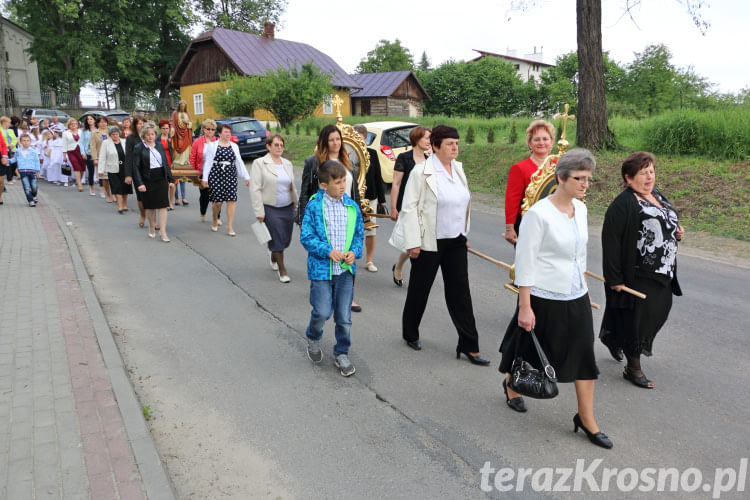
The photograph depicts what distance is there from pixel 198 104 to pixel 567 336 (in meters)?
49.2

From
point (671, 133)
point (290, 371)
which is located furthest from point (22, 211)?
point (671, 133)

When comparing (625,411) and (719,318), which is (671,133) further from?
(625,411)

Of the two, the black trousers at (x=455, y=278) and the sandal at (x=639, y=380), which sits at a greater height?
the black trousers at (x=455, y=278)

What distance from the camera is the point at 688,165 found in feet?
43.6

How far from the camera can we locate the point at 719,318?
19.8 ft

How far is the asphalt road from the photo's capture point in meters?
3.38

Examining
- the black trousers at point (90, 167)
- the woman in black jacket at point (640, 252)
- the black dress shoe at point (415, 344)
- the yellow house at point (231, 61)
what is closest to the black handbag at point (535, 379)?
the woman in black jacket at point (640, 252)

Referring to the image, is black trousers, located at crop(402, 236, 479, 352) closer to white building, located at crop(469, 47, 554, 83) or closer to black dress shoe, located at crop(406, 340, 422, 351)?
black dress shoe, located at crop(406, 340, 422, 351)

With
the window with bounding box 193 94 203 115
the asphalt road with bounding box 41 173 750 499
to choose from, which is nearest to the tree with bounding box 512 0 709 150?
the asphalt road with bounding box 41 173 750 499

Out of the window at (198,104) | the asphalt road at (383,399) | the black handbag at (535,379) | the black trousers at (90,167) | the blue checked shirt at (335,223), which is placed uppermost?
the window at (198,104)

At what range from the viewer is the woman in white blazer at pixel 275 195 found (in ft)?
24.1

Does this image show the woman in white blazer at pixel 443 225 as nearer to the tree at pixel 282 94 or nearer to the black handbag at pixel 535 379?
the black handbag at pixel 535 379

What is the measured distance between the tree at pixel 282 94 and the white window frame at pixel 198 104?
17.2 meters

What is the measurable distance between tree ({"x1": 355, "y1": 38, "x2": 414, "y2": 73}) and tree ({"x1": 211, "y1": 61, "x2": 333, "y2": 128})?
6312 cm
